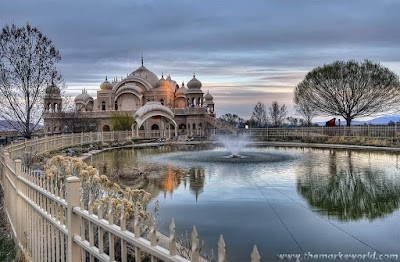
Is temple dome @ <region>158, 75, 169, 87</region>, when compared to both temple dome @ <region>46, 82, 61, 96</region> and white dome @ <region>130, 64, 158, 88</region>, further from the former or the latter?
temple dome @ <region>46, 82, 61, 96</region>

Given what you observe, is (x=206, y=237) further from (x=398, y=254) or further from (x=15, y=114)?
(x=15, y=114)

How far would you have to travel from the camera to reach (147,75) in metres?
58.8

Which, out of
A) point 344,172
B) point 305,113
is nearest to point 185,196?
point 344,172

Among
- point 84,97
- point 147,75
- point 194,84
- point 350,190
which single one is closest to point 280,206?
point 350,190

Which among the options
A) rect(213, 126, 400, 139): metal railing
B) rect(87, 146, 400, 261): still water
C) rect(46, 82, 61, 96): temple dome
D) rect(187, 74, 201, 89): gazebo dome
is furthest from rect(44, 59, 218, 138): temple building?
rect(87, 146, 400, 261): still water

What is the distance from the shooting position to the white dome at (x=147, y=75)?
188ft

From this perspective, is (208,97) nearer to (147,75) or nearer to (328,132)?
(147,75)

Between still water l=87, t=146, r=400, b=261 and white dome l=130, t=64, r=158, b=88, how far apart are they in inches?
1630

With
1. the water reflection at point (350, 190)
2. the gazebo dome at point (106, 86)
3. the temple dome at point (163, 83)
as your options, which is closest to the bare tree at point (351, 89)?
the temple dome at point (163, 83)

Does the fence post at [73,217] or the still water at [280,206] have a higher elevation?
the fence post at [73,217]

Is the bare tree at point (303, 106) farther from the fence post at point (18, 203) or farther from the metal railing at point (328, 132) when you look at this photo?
the fence post at point (18, 203)

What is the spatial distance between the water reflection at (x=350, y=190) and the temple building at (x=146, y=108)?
85.4 ft

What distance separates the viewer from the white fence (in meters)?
2.54

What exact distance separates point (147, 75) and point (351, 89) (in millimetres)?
29385
